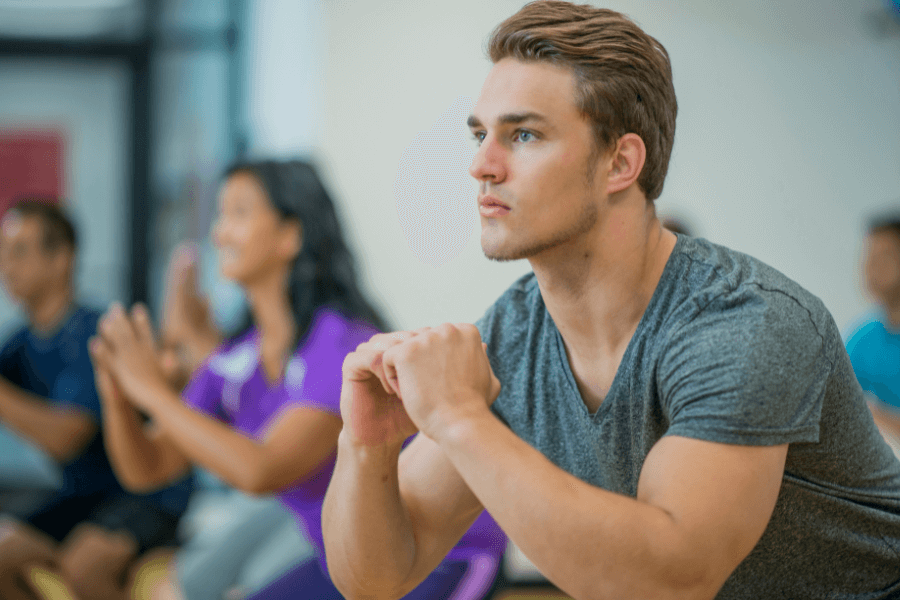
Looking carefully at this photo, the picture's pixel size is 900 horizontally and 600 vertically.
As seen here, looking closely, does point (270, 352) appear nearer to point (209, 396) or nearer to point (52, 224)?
point (209, 396)

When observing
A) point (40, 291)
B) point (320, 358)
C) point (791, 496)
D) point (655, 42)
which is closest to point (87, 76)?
point (40, 291)

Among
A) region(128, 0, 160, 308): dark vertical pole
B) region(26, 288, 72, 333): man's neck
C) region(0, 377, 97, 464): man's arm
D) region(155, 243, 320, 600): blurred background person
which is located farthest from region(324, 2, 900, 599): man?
region(128, 0, 160, 308): dark vertical pole

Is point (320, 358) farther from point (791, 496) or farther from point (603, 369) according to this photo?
point (791, 496)

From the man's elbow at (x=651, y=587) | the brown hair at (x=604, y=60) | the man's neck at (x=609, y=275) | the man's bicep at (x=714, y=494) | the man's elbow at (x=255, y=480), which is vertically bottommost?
the man's elbow at (x=255, y=480)

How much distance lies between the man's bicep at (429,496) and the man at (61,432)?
112 cm

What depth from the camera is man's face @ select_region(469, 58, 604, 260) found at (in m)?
0.77

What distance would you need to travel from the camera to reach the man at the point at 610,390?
0.63 metres

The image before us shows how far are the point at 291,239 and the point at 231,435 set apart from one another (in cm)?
42

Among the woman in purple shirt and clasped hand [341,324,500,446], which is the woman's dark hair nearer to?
the woman in purple shirt

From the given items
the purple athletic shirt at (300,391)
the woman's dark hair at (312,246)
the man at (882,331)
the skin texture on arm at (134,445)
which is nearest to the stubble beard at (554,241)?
the purple athletic shirt at (300,391)

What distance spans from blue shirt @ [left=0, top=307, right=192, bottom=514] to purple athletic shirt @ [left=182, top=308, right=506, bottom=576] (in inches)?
15.1

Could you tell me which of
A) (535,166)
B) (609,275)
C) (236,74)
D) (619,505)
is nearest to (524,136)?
(535,166)

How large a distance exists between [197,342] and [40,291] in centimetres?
41

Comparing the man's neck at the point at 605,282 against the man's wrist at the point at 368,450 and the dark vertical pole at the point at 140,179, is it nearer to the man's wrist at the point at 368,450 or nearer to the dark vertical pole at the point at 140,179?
the man's wrist at the point at 368,450
